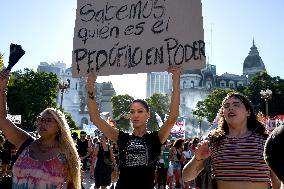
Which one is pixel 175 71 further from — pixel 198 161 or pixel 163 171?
pixel 163 171

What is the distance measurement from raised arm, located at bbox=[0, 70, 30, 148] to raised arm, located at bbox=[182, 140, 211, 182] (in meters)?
1.44

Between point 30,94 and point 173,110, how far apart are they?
189 feet

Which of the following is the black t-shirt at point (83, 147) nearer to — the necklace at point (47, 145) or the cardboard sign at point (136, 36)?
the cardboard sign at point (136, 36)

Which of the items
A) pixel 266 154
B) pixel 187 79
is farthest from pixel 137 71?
pixel 187 79

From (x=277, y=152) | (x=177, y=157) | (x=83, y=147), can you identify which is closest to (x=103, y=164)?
(x=83, y=147)

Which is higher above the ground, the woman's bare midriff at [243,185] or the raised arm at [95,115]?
the raised arm at [95,115]

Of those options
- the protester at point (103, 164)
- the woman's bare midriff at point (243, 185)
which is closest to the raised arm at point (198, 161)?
the woman's bare midriff at point (243, 185)

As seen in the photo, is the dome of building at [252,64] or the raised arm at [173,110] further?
the dome of building at [252,64]

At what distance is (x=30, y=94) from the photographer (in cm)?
5959

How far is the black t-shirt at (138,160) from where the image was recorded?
12.7 feet

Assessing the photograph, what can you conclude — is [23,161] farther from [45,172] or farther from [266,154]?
[266,154]

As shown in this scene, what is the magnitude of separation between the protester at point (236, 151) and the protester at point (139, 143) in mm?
463

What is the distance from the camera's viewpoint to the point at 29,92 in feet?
197

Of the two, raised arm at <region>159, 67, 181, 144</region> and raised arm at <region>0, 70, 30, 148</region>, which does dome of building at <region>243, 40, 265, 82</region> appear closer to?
raised arm at <region>159, 67, 181, 144</region>
